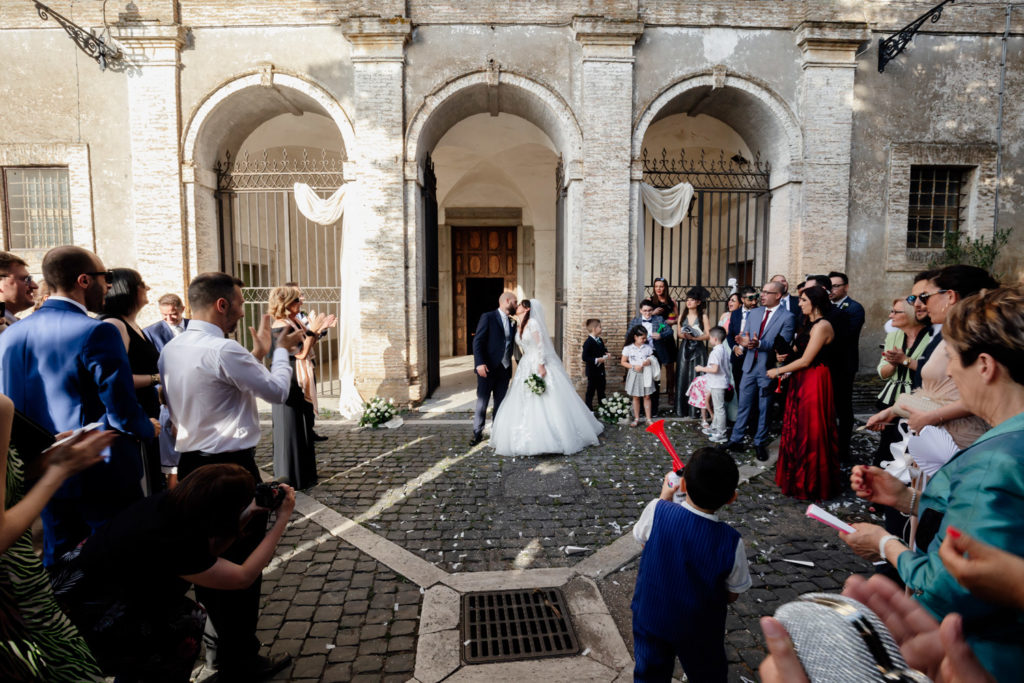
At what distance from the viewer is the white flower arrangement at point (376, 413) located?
843cm

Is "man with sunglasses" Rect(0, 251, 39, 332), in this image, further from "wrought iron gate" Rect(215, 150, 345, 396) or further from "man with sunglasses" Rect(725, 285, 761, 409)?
"man with sunglasses" Rect(725, 285, 761, 409)

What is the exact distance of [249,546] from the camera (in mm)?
2834

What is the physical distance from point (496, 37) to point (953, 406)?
29.5ft

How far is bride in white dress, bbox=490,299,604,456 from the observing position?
673 centimetres

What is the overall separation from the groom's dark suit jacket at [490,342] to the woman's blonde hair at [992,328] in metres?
6.06

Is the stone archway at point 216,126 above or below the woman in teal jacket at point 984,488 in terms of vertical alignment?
above

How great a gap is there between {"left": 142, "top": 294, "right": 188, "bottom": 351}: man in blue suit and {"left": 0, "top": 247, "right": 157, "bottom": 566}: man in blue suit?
243cm

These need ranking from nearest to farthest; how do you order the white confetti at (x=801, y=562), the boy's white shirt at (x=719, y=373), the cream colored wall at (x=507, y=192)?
the white confetti at (x=801, y=562), the boy's white shirt at (x=719, y=373), the cream colored wall at (x=507, y=192)

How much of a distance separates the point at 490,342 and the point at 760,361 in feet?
11.6

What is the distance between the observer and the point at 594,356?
8398 mm

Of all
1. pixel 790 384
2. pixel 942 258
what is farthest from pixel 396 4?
pixel 942 258

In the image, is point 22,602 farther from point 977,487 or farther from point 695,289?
point 695,289

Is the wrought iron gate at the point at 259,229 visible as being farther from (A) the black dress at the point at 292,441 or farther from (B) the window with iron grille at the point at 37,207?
(A) the black dress at the point at 292,441

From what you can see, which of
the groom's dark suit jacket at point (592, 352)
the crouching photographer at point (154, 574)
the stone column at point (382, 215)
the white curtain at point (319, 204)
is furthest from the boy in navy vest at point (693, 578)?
the white curtain at point (319, 204)
